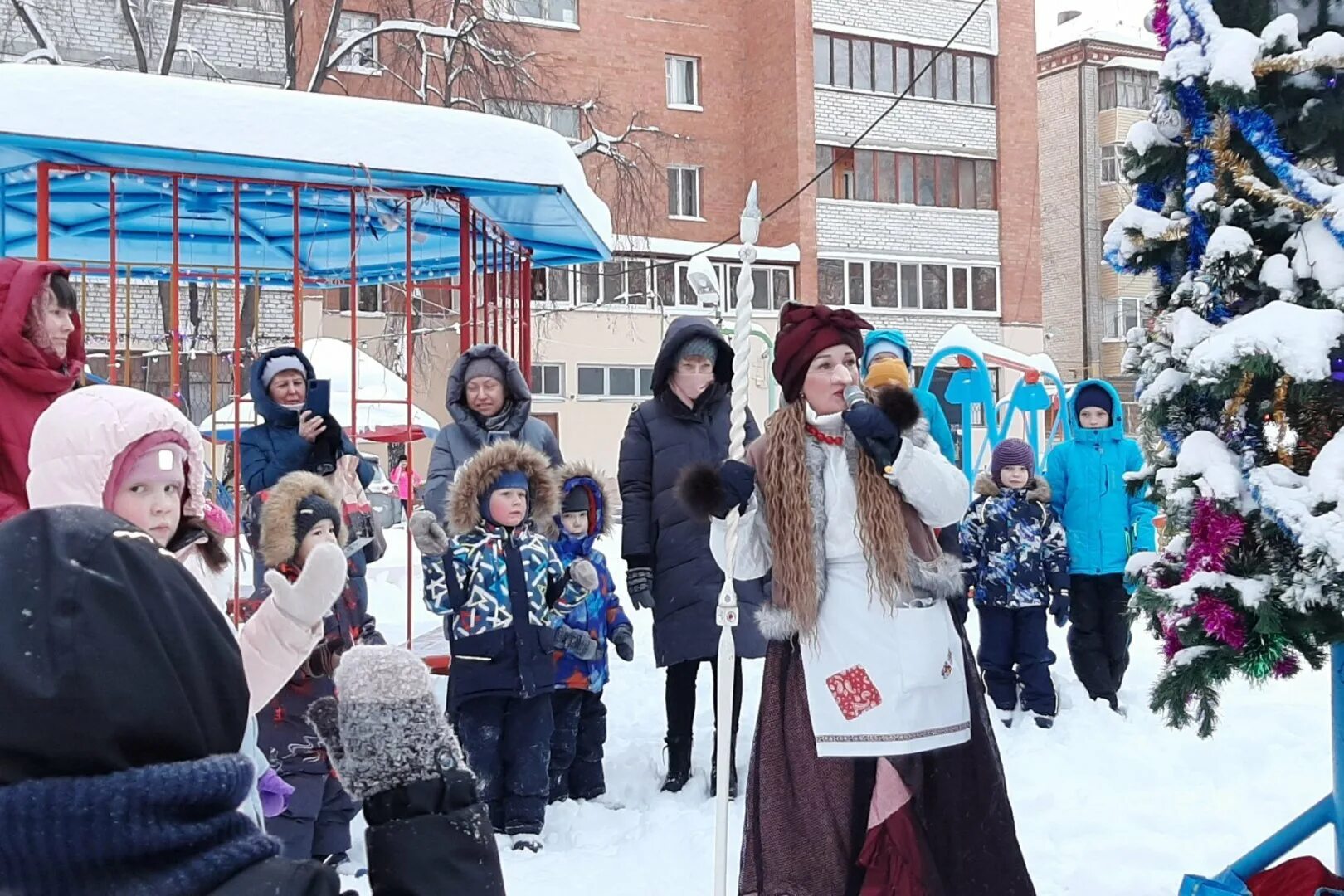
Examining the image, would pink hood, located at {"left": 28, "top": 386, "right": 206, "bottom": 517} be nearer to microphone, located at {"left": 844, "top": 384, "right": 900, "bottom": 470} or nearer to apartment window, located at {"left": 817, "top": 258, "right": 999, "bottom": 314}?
microphone, located at {"left": 844, "top": 384, "right": 900, "bottom": 470}

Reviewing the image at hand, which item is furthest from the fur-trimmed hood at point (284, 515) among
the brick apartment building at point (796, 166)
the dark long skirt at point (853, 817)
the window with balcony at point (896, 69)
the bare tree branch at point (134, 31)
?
the window with balcony at point (896, 69)

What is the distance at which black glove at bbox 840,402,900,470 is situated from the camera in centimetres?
307

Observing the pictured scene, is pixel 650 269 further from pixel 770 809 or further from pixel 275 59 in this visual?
pixel 770 809

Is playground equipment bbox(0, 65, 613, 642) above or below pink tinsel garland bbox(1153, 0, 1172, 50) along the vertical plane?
above

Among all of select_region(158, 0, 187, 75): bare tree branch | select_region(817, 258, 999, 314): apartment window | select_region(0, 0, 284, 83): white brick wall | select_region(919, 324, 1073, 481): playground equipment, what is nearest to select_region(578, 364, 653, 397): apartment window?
select_region(817, 258, 999, 314): apartment window

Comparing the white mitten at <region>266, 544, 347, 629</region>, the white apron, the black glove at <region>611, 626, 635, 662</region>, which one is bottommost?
the black glove at <region>611, 626, 635, 662</region>

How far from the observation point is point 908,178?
29672 mm

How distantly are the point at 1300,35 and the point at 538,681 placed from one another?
3.05 metres

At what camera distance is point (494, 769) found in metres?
4.41

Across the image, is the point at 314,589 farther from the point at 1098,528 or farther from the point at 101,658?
the point at 1098,528

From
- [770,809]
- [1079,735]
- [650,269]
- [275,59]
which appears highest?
[275,59]

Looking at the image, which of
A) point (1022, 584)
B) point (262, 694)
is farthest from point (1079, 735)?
point (262, 694)

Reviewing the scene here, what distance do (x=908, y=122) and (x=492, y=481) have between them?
27.2 meters

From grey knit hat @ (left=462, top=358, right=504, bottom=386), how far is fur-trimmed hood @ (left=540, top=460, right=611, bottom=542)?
0.49 metres
